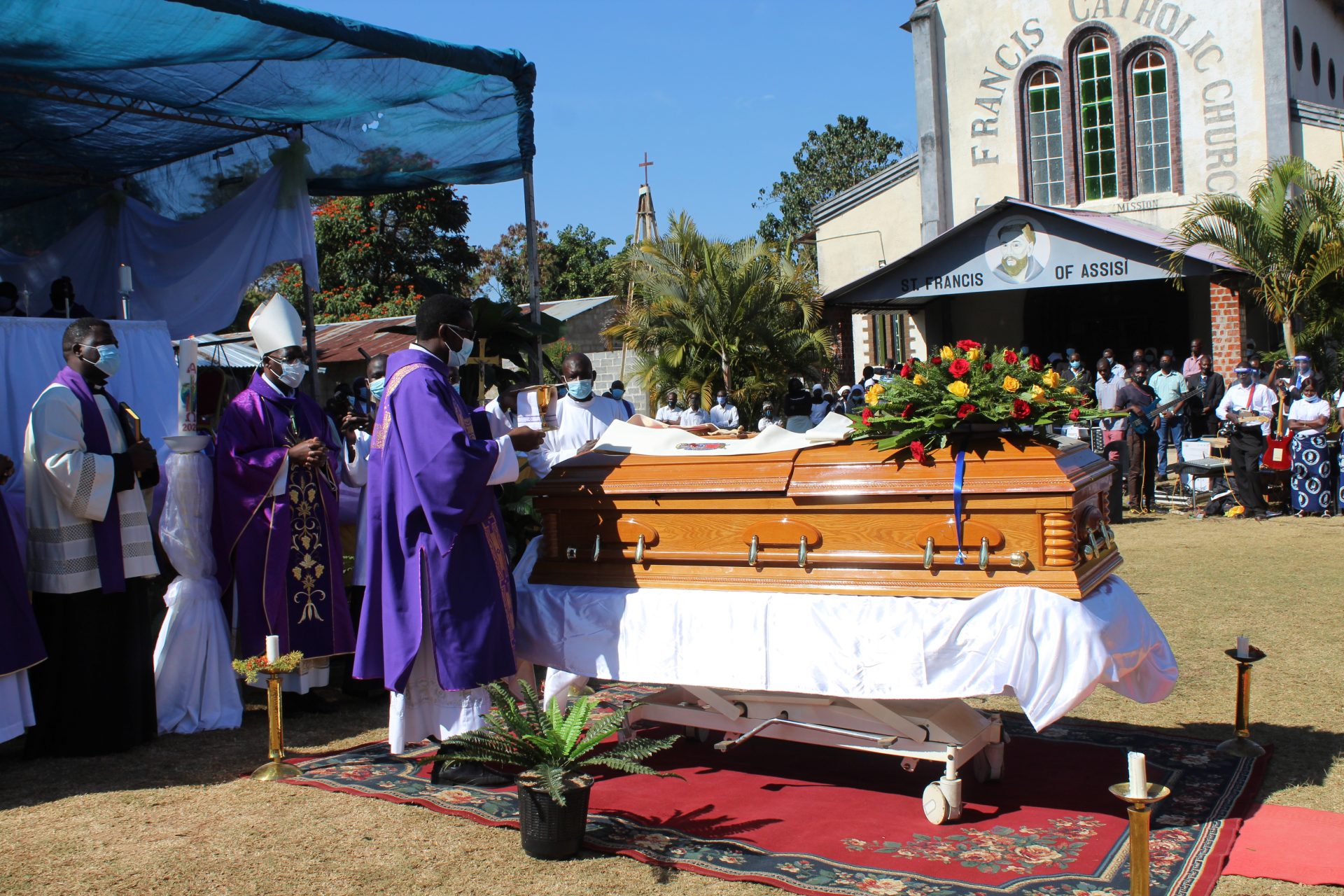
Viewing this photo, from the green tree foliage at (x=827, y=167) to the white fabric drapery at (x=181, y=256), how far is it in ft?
119

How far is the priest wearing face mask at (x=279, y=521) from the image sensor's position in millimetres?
5953

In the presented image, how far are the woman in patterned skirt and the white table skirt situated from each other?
9.15 metres

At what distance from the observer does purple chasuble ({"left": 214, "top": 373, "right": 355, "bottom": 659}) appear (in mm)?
5949

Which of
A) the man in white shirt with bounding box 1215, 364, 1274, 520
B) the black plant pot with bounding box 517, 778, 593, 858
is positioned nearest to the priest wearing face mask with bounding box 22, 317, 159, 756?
the black plant pot with bounding box 517, 778, 593, 858

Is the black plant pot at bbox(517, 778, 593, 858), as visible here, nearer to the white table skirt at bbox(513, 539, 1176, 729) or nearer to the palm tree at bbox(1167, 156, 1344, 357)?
the white table skirt at bbox(513, 539, 1176, 729)

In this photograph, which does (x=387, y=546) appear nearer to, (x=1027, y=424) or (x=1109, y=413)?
(x=1027, y=424)

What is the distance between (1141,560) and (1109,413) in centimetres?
624

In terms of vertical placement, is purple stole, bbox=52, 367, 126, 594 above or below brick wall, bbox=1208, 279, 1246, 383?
below

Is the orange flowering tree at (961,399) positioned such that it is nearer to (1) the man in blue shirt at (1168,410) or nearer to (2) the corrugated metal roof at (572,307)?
(1) the man in blue shirt at (1168,410)

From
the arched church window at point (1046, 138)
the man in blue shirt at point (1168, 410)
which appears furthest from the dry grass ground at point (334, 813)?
the arched church window at point (1046, 138)

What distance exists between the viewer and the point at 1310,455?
12.5 metres

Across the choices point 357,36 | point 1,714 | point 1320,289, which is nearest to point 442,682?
point 1,714

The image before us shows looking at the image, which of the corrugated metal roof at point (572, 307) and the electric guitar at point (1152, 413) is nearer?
the electric guitar at point (1152, 413)

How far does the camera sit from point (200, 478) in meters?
5.98
